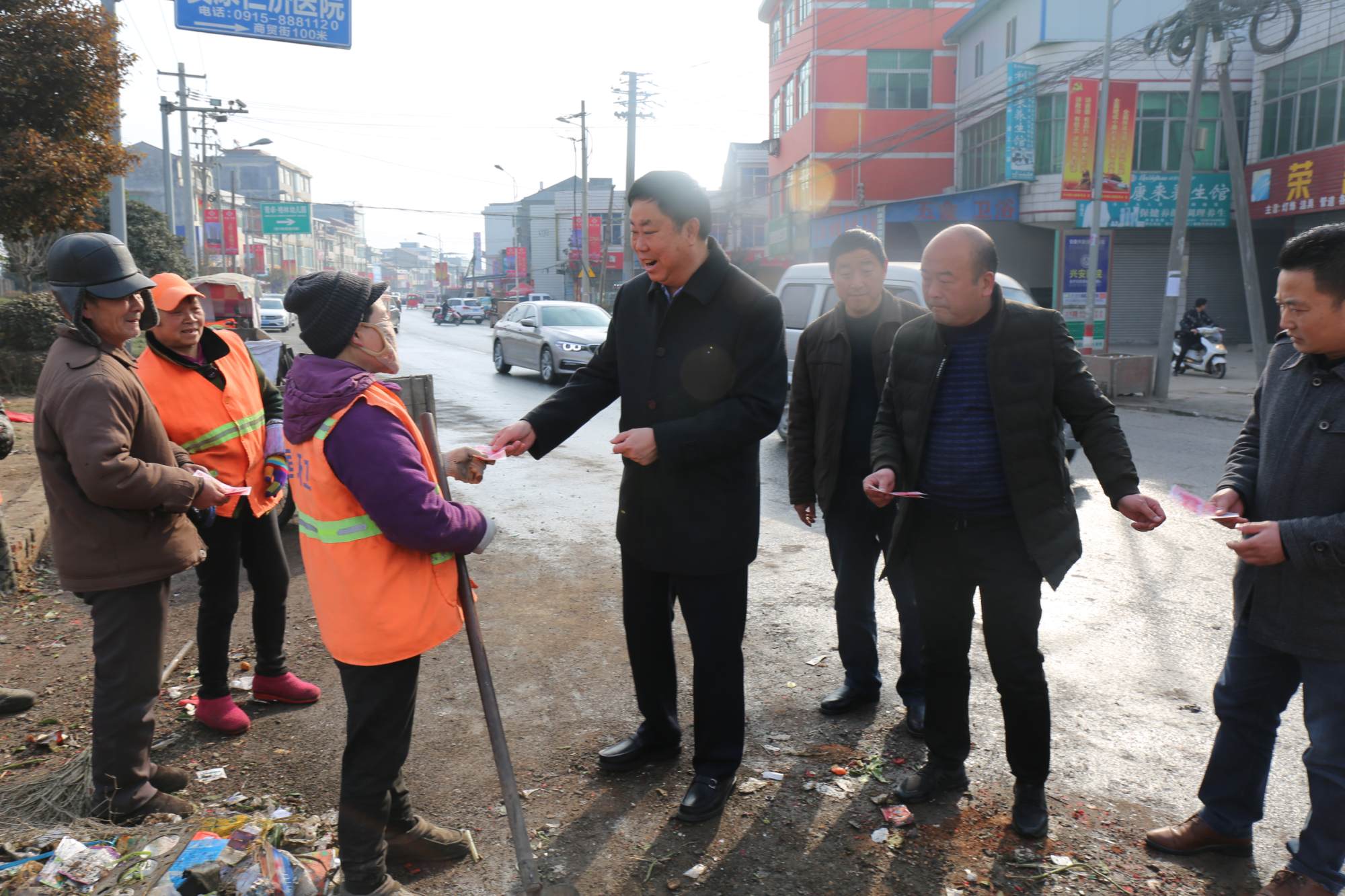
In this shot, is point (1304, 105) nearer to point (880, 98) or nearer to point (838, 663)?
point (880, 98)

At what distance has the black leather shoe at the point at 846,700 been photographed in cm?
393

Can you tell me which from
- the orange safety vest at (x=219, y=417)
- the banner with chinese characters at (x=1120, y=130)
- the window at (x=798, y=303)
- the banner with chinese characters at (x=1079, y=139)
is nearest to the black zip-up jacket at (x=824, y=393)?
the orange safety vest at (x=219, y=417)

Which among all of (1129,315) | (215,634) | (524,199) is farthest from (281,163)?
(215,634)

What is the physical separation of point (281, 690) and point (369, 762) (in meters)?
1.71

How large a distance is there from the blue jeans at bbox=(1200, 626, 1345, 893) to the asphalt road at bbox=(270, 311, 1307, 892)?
235mm

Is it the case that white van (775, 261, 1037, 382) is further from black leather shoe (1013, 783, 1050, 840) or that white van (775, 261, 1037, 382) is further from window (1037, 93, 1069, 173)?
window (1037, 93, 1069, 173)

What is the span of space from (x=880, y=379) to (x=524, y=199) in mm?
89282

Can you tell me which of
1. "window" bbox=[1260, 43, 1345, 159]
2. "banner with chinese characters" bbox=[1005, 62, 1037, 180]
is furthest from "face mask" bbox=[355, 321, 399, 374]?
"window" bbox=[1260, 43, 1345, 159]

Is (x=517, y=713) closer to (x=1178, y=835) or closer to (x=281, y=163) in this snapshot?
(x=1178, y=835)

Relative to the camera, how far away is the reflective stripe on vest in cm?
365

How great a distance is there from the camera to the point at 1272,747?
2828mm

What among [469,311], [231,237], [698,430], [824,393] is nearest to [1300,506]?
[698,430]

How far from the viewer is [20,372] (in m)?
13.1

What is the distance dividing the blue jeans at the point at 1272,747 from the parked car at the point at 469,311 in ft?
184
